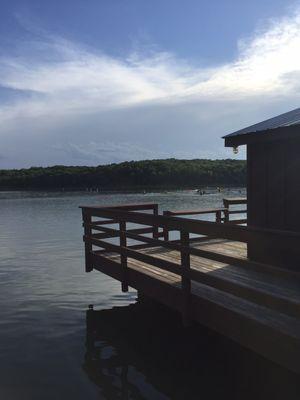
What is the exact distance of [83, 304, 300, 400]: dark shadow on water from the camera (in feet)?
21.0

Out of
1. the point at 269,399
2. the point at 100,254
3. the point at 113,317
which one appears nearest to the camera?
the point at 269,399

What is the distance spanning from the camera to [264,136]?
8.49 m

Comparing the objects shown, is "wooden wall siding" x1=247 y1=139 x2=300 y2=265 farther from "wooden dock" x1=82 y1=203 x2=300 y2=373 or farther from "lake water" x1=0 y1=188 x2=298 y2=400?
"lake water" x1=0 y1=188 x2=298 y2=400

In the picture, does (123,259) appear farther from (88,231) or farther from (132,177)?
(132,177)

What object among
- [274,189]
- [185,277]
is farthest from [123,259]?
[274,189]

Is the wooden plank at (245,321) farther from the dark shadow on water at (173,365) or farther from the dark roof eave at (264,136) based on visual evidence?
the dark roof eave at (264,136)

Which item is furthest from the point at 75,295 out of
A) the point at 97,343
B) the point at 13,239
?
the point at 13,239

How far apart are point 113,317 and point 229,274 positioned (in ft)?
10.5

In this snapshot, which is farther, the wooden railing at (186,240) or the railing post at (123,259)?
the railing post at (123,259)

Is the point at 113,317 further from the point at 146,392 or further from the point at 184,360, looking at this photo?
the point at 146,392

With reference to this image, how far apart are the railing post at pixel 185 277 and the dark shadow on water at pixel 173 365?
0.84 meters

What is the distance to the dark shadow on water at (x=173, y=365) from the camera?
641cm

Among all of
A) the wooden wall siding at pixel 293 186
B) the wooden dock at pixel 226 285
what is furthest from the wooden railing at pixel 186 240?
the wooden wall siding at pixel 293 186

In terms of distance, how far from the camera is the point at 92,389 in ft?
22.4
